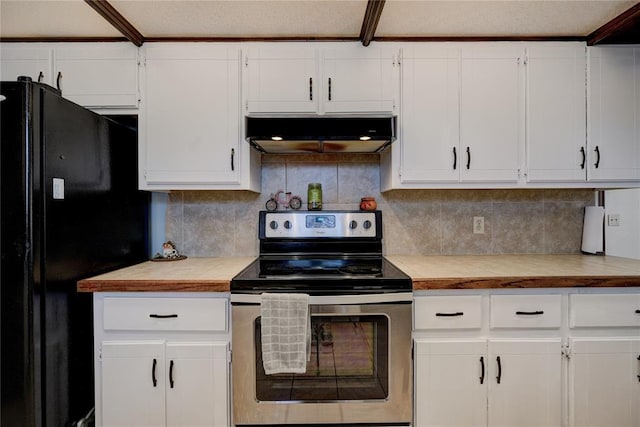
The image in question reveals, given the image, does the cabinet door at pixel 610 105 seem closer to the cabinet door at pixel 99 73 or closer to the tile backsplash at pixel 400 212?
the tile backsplash at pixel 400 212

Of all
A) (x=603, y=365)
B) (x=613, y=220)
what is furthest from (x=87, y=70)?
(x=613, y=220)

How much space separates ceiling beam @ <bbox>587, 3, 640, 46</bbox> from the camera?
1.71 meters

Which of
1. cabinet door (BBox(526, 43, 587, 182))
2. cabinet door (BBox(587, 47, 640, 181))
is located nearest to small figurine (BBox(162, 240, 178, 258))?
cabinet door (BBox(526, 43, 587, 182))

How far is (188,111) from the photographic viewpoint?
1.93m

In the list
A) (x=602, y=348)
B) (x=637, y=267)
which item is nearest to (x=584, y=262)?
(x=637, y=267)

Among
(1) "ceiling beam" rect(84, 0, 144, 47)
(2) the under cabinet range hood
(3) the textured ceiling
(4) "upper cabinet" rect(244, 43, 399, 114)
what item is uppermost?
(3) the textured ceiling

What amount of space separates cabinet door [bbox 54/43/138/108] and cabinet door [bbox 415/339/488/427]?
1968mm

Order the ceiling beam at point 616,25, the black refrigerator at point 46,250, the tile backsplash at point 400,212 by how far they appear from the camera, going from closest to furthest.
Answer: the black refrigerator at point 46,250 < the ceiling beam at point 616,25 < the tile backsplash at point 400,212

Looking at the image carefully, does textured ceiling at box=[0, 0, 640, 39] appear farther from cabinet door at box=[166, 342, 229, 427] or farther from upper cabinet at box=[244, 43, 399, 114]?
cabinet door at box=[166, 342, 229, 427]

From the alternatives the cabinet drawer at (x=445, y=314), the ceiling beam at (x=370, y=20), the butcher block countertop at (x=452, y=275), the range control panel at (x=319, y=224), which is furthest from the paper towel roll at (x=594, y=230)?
the ceiling beam at (x=370, y=20)

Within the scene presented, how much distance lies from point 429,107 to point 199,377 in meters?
1.76

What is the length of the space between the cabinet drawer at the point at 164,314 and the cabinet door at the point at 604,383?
159 centimetres

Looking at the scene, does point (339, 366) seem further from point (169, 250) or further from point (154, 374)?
point (169, 250)

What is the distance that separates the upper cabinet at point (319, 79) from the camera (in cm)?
194
